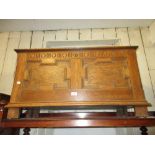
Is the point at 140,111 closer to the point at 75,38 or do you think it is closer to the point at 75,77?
the point at 75,77

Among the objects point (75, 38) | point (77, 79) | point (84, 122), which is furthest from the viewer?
point (75, 38)

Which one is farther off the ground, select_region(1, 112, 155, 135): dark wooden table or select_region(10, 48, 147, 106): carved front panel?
select_region(10, 48, 147, 106): carved front panel

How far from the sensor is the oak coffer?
1044 mm

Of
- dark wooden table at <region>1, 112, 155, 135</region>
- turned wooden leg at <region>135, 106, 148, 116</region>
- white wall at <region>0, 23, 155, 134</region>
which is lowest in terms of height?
dark wooden table at <region>1, 112, 155, 135</region>

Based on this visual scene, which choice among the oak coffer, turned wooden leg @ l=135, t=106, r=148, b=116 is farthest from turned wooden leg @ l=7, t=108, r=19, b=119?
turned wooden leg @ l=135, t=106, r=148, b=116

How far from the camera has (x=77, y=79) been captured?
1.10 meters

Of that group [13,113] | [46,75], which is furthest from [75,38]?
[13,113]

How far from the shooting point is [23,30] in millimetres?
1970

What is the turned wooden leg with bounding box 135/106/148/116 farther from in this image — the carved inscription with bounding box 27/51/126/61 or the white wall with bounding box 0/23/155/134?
the white wall with bounding box 0/23/155/134

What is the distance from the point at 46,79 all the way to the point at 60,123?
315 millimetres

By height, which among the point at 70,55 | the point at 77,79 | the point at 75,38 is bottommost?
the point at 77,79

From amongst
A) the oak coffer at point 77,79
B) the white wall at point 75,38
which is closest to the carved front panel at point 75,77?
the oak coffer at point 77,79
